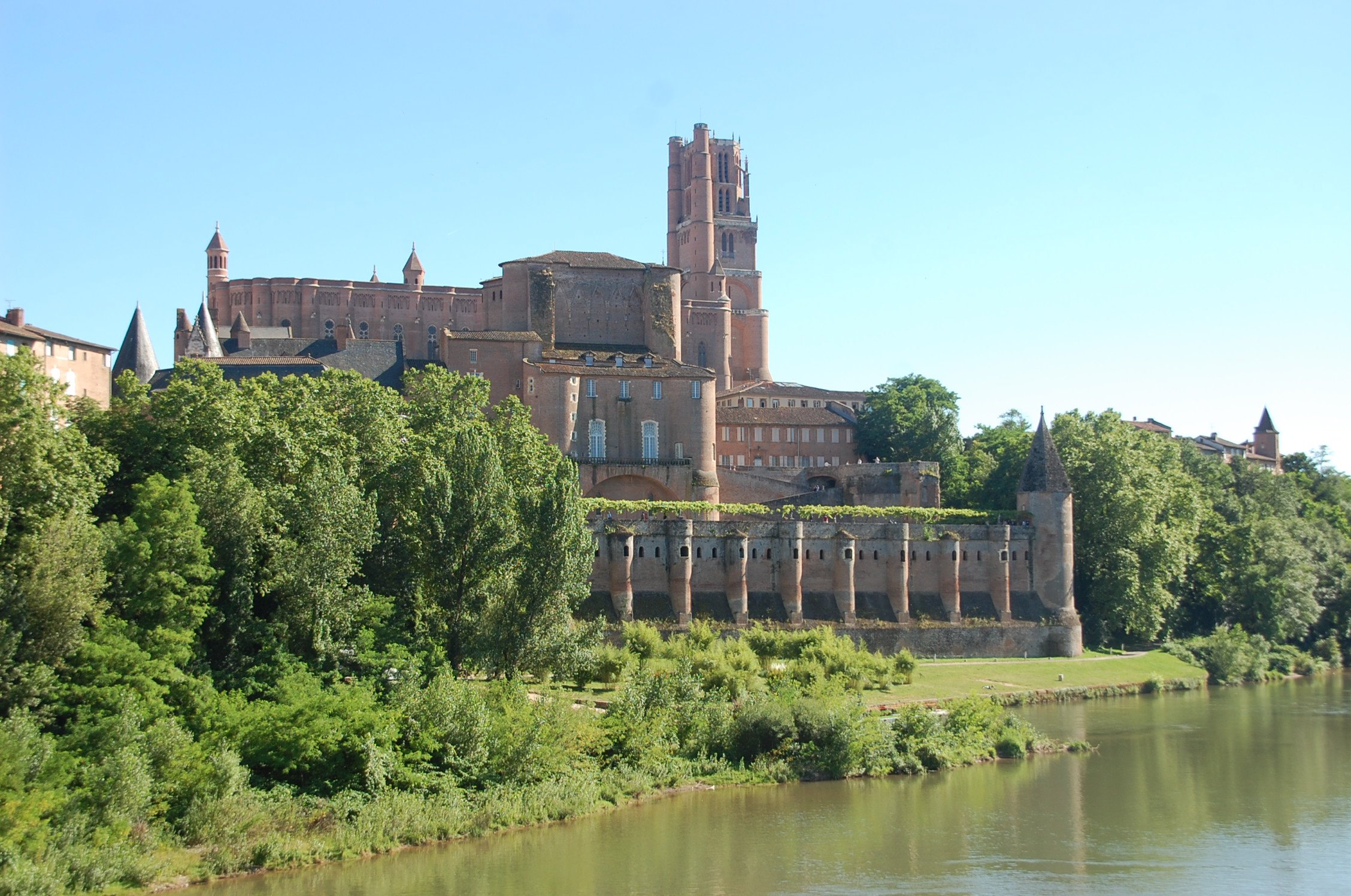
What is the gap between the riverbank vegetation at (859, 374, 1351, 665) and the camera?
5503 cm

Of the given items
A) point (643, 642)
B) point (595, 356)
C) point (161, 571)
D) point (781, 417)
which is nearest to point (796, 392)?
point (781, 417)

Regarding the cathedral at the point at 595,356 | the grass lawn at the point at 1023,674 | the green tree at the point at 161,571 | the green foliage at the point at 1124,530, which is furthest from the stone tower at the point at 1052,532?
the green tree at the point at 161,571

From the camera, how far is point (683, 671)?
36.6 meters

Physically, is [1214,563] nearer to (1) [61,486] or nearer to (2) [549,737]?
(2) [549,737]

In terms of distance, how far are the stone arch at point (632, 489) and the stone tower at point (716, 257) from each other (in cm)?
1969

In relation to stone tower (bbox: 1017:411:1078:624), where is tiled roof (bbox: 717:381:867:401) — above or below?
above

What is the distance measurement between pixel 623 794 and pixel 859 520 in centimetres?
2383

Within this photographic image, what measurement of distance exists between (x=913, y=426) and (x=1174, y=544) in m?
17.1

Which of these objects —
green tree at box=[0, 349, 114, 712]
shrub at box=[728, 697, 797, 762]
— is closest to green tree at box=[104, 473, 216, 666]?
green tree at box=[0, 349, 114, 712]

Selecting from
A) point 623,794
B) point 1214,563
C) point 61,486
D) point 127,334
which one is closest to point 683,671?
point 623,794

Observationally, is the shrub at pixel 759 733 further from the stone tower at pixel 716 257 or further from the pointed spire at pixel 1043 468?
the stone tower at pixel 716 257

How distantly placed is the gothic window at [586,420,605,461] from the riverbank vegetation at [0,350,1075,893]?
17845 mm

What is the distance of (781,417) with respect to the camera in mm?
72750

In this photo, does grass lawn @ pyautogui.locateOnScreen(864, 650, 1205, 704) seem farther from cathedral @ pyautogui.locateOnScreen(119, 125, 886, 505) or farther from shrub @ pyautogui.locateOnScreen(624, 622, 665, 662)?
cathedral @ pyautogui.locateOnScreen(119, 125, 886, 505)
